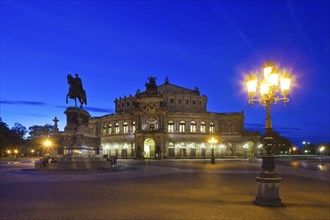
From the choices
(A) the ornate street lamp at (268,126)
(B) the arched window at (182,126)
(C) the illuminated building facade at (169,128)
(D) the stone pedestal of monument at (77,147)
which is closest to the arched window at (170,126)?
(C) the illuminated building facade at (169,128)

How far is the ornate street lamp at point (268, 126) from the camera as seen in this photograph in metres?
13.6

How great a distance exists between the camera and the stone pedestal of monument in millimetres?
34103

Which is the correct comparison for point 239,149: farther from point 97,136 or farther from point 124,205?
point 124,205

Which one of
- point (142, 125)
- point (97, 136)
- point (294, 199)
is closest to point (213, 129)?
point (142, 125)

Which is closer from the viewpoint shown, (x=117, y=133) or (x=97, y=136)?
(x=97, y=136)

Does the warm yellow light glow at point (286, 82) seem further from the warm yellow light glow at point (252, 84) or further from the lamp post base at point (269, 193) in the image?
the lamp post base at point (269, 193)

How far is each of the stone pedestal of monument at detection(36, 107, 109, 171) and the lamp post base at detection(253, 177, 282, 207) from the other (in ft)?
77.5

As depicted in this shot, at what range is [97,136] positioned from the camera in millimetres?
40938

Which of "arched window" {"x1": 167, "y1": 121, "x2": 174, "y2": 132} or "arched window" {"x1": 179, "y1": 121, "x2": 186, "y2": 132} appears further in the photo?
"arched window" {"x1": 179, "y1": 121, "x2": 186, "y2": 132}

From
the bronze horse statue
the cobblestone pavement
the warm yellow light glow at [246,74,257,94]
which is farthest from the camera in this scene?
the bronze horse statue

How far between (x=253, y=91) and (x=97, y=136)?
28756mm

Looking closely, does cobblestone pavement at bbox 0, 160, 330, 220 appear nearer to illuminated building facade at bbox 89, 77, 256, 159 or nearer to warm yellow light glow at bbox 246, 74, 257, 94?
warm yellow light glow at bbox 246, 74, 257, 94

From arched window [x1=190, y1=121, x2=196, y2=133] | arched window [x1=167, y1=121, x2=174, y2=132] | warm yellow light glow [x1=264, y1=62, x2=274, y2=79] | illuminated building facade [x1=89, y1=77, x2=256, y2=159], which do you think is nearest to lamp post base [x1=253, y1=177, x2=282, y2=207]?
warm yellow light glow [x1=264, y1=62, x2=274, y2=79]

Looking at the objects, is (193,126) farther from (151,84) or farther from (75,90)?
(75,90)
